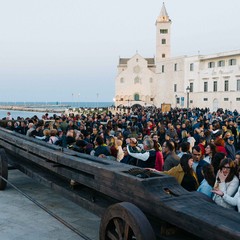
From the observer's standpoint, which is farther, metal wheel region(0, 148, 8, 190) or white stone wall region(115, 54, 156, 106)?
white stone wall region(115, 54, 156, 106)

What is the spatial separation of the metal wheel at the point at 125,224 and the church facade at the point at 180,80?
3878 centimetres

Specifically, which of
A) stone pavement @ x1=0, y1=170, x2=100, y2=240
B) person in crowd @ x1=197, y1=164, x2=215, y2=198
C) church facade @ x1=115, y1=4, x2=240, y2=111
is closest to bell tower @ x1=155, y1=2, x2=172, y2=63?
church facade @ x1=115, y1=4, x2=240, y2=111

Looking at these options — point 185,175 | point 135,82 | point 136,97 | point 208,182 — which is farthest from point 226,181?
point 135,82

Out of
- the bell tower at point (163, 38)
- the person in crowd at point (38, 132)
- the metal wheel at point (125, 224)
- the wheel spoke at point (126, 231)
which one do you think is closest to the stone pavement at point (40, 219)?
the metal wheel at point (125, 224)

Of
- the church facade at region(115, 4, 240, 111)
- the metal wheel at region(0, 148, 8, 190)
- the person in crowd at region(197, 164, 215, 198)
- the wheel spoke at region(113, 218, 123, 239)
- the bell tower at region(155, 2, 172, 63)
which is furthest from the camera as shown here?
the bell tower at region(155, 2, 172, 63)

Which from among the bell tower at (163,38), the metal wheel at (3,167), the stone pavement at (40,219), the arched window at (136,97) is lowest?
the stone pavement at (40,219)

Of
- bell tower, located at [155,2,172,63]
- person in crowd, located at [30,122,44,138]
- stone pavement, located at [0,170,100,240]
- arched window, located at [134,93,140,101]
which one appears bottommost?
stone pavement, located at [0,170,100,240]

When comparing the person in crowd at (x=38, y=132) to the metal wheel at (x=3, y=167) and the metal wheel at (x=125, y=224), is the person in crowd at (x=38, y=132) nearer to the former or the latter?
the metal wheel at (x=3, y=167)

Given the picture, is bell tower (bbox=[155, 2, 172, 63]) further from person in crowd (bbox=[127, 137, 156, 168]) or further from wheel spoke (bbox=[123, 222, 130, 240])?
wheel spoke (bbox=[123, 222, 130, 240])

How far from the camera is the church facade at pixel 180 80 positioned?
2036 inches

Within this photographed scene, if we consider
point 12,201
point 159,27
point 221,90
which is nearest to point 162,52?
point 159,27

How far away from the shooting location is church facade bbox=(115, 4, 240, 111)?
5172cm

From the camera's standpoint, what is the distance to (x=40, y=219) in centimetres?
641

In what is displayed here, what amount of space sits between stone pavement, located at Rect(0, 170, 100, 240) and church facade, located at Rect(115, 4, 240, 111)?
117 ft
